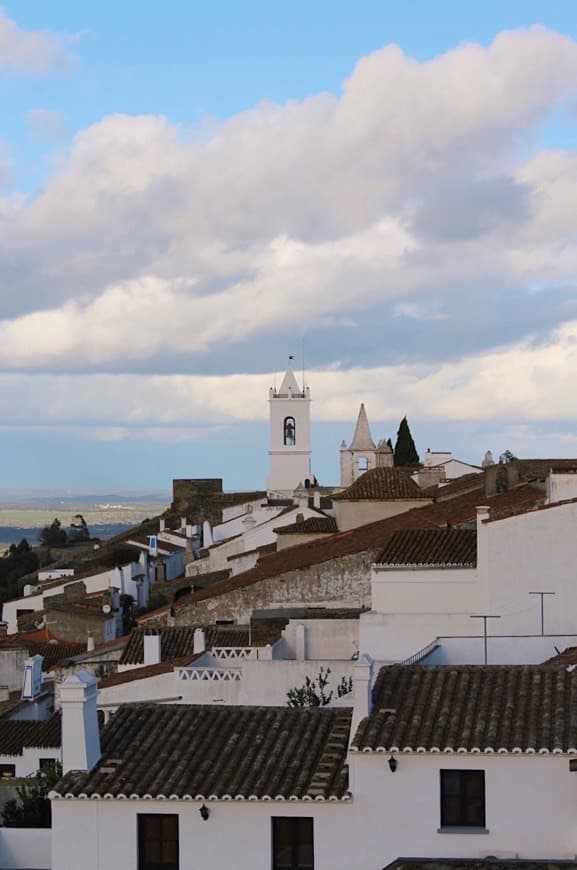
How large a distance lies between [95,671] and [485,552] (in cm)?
1544

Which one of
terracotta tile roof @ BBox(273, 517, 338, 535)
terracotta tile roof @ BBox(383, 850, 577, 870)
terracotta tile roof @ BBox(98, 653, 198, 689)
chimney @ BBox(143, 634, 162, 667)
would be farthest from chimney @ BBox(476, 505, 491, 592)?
terracotta tile roof @ BBox(273, 517, 338, 535)

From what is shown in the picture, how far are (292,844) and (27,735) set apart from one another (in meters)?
15.0

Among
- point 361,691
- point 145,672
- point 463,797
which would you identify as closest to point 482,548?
point 145,672

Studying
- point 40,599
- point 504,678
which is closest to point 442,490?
point 40,599

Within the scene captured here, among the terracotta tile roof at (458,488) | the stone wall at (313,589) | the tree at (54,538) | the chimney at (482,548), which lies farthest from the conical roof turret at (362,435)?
the chimney at (482,548)

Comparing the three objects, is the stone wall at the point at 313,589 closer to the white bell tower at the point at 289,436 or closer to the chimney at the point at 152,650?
the chimney at the point at 152,650

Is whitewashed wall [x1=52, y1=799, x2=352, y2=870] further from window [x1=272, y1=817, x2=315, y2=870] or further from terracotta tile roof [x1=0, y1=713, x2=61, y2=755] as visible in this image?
terracotta tile roof [x1=0, y1=713, x2=61, y2=755]

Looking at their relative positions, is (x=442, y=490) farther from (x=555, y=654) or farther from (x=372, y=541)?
(x=555, y=654)

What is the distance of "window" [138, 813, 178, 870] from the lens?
1678cm

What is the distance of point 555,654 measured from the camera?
75.2 feet

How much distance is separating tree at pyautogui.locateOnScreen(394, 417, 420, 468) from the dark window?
228 feet

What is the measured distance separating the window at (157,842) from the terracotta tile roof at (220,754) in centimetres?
36

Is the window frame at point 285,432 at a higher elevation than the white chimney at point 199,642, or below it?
higher

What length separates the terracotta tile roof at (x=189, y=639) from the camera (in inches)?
1253
